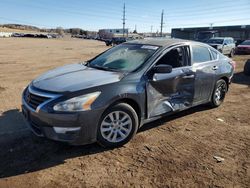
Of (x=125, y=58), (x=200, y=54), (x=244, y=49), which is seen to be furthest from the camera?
(x=244, y=49)

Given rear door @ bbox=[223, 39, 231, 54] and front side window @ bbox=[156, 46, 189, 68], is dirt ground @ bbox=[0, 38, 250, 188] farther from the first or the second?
rear door @ bbox=[223, 39, 231, 54]

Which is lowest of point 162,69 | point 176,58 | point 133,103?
point 133,103

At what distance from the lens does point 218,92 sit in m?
6.26

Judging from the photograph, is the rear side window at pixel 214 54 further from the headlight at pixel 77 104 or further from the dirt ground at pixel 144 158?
the headlight at pixel 77 104

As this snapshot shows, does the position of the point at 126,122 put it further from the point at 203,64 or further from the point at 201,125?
the point at 203,64

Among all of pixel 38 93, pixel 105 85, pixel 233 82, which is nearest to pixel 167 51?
pixel 105 85

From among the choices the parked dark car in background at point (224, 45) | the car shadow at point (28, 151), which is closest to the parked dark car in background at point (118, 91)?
the car shadow at point (28, 151)

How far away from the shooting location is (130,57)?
15.8 feet

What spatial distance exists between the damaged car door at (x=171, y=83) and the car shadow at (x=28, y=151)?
0.68 m

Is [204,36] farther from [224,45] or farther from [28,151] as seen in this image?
[28,151]

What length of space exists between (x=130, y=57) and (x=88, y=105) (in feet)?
5.14

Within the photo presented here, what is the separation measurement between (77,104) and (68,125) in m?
0.31

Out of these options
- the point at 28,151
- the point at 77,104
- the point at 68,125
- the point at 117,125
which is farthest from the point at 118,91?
the point at 28,151

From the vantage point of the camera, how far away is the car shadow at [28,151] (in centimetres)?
352
